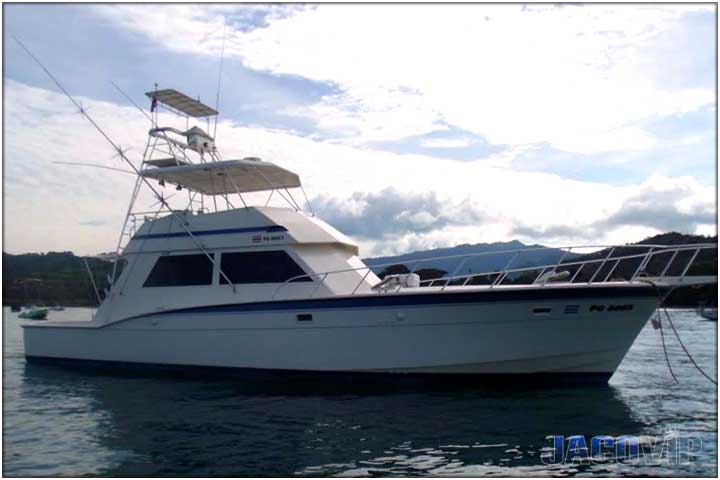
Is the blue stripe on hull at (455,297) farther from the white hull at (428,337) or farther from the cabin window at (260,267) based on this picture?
the cabin window at (260,267)

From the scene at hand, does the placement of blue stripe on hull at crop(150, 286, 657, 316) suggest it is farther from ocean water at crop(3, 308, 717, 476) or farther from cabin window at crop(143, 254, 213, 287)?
cabin window at crop(143, 254, 213, 287)

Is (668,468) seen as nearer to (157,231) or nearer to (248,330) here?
(248,330)

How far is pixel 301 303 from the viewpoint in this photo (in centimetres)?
1028

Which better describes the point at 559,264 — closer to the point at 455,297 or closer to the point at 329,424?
the point at 455,297

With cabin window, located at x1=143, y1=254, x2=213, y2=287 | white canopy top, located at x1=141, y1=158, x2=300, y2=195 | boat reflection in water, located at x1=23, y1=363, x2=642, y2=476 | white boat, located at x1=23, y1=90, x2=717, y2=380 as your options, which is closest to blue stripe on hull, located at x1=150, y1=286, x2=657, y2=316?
white boat, located at x1=23, y1=90, x2=717, y2=380

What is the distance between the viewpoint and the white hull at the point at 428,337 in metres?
9.34

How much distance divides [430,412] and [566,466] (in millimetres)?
2500

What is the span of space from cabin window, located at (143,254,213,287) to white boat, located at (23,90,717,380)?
0.02 meters

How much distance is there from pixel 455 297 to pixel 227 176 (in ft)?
18.8

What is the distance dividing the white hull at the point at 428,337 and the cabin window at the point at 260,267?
888 millimetres

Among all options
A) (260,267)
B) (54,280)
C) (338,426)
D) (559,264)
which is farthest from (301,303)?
(54,280)

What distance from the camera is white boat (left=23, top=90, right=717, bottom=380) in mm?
9336

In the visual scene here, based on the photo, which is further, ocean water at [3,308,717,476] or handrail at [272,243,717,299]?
handrail at [272,243,717,299]

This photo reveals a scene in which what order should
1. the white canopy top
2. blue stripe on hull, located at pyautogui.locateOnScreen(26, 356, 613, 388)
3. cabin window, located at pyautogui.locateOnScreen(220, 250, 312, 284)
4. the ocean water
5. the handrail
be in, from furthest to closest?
1. the white canopy top
2. cabin window, located at pyautogui.locateOnScreen(220, 250, 312, 284)
3. blue stripe on hull, located at pyautogui.locateOnScreen(26, 356, 613, 388)
4. the handrail
5. the ocean water
